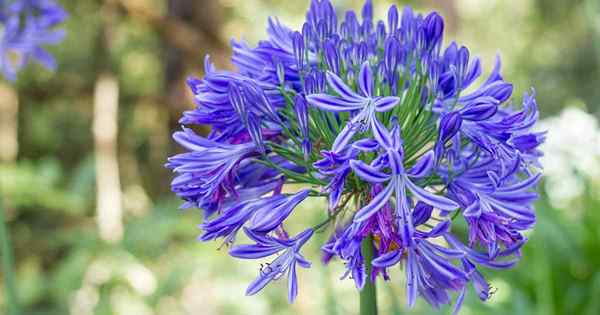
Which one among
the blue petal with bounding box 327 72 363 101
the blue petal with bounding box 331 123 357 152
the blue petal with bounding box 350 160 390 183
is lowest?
the blue petal with bounding box 350 160 390 183

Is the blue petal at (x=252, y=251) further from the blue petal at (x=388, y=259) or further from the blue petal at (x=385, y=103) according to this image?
the blue petal at (x=385, y=103)

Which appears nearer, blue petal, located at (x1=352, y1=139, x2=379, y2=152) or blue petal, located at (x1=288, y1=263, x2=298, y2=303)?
blue petal, located at (x1=352, y1=139, x2=379, y2=152)

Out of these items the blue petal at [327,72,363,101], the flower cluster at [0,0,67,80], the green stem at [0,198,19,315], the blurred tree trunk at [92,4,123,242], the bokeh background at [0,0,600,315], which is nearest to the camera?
the blue petal at [327,72,363,101]

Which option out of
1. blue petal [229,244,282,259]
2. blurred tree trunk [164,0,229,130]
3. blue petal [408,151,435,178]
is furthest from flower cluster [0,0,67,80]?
blurred tree trunk [164,0,229,130]

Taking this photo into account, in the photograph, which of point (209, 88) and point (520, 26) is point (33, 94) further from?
point (520, 26)

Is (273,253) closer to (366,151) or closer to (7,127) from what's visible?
(366,151)

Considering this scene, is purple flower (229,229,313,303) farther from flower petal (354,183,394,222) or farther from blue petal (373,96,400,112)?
blue petal (373,96,400,112)

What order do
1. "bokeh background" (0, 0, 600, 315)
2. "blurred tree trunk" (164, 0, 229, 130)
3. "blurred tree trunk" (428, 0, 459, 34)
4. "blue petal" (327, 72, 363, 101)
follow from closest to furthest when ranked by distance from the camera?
"blue petal" (327, 72, 363, 101), "bokeh background" (0, 0, 600, 315), "blurred tree trunk" (164, 0, 229, 130), "blurred tree trunk" (428, 0, 459, 34)
